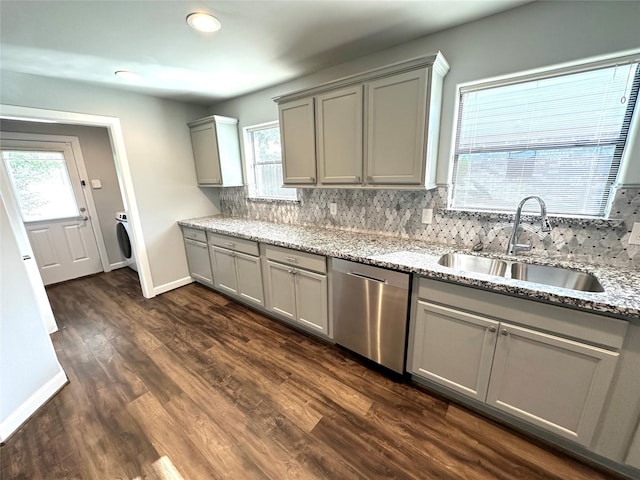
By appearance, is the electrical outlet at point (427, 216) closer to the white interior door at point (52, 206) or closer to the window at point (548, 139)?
the window at point (548, 139)

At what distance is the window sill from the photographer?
1.50 m

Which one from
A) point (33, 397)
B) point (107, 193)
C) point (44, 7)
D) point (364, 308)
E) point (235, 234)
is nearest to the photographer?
point (44, 7)

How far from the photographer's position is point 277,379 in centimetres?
195

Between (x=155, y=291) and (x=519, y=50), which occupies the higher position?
(x=519, y=50)

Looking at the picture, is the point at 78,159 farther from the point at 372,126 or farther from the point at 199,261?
the point at 372,126

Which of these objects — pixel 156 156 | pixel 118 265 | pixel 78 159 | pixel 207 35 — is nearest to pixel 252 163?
pixel 156 156

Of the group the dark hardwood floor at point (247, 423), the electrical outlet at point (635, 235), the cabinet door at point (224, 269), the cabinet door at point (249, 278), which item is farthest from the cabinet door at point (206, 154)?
the electrical outlet at point (635, 235)

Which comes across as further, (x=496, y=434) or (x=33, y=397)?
(x=33, y=397)

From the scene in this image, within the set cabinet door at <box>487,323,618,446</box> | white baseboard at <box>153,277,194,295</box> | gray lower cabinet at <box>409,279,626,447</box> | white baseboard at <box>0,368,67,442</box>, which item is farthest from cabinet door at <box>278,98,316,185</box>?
white baseboard at <box>0,368,67,442</box>

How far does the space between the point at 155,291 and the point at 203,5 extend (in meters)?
3.15

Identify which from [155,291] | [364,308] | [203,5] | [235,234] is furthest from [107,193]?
[364,308]

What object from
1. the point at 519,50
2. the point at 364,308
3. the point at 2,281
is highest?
the point at 519,50

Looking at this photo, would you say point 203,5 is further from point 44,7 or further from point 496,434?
point 496,434

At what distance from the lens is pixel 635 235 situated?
1.44 metres
